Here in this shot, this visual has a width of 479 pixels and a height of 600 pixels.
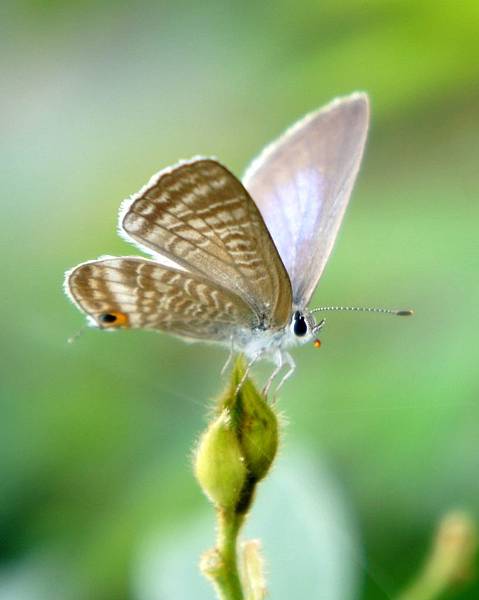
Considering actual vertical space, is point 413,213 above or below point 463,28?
below

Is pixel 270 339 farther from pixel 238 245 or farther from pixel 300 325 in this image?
pixel 238 245

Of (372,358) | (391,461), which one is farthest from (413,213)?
(391,461)

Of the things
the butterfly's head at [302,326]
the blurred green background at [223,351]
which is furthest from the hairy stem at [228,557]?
the butterfly's head at [302,326]

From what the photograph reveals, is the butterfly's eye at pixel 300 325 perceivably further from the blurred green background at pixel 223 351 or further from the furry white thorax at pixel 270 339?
the blurred green background at pixel 223 351

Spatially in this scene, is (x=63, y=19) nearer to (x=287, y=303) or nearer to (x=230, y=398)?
(x=287, y=303)

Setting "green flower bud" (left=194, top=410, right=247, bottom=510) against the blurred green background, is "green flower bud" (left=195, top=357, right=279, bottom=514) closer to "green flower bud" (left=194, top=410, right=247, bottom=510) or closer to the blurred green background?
"green flower bud" (left=194, top=410, right=247, bottom=510)

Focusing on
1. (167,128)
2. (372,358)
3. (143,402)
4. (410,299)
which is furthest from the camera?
(167,128)

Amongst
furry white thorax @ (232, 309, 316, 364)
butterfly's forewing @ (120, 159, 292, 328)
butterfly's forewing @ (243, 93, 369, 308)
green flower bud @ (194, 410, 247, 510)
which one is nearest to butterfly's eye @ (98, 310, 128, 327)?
butterfly's forewing @ (120, 159, 292, 328)
